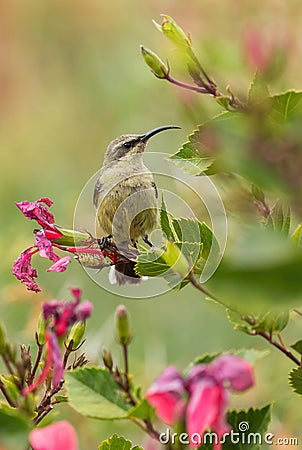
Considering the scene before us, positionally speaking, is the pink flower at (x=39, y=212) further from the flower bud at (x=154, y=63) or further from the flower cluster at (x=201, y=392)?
the flower cluster at (x=201, y=392)

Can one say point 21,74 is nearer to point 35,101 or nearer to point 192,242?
point 35,101

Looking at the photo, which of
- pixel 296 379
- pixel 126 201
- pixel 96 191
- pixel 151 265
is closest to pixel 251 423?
pixel 296 379

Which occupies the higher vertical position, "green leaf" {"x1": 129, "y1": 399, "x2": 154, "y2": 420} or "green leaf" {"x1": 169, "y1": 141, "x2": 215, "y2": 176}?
"green leaf" {"x1": 169, "y1": 141, "x2": 215, "y2": 176}

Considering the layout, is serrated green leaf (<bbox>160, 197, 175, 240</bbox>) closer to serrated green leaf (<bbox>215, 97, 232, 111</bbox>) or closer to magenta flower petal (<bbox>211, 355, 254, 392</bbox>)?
serrated green leaf (<bbox>215, 97, 232, 111</bbox>)

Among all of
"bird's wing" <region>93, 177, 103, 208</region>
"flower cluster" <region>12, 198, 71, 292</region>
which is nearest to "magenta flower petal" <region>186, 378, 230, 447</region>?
"flower cluster" <region>12, 198, 71, 292</region>

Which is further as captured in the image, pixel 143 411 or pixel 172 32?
pixel 172 32

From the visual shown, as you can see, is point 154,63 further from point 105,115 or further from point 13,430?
point 105,115
